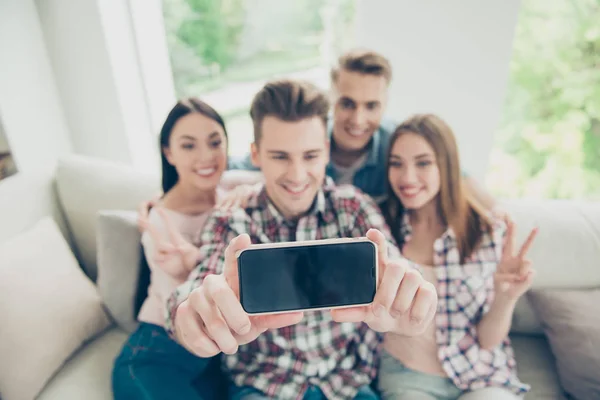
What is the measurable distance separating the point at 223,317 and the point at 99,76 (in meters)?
1.64

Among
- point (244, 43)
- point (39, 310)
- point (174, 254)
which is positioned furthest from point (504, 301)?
point (244, 43)

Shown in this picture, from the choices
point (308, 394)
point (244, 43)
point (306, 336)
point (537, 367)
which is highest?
point (244, 43)

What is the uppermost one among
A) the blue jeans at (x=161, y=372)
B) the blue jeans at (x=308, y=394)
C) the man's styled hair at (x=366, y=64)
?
the man's styled hair at (x=366, y=64)

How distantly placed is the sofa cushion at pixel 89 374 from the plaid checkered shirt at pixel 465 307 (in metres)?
0.94

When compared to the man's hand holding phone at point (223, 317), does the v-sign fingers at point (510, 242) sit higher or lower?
lower

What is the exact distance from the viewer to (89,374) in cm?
117

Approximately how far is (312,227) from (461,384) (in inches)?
23.3

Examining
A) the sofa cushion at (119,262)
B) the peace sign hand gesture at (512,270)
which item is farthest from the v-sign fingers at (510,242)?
the sofa cushion at (119,262)

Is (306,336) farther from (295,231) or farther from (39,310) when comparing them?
(39,310)

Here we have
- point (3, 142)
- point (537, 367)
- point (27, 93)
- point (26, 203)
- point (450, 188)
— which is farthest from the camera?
point (27, 93)

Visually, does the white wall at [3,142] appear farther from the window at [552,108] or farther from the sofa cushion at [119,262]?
the window at [552,108]

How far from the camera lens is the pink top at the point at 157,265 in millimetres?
1182

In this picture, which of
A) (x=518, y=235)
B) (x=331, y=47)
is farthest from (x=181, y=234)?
(x=331, y=47)

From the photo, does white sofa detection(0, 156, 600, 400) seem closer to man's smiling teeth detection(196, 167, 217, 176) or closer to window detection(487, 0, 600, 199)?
man's smiling teeth detection(196, 167, 217, 176)
